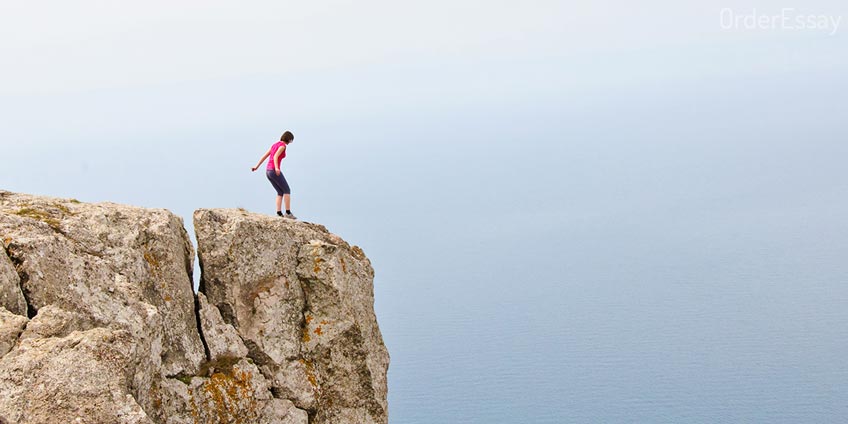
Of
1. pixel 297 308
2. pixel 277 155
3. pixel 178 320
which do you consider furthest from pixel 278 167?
pixel 178 320

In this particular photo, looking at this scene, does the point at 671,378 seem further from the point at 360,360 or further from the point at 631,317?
the point at 360,360

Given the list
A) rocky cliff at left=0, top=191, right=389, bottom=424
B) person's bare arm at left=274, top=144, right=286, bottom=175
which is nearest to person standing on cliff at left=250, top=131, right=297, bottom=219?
person's bare arm at left=274, top=144, right=286, bottom=175

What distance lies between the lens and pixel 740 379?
144250mm

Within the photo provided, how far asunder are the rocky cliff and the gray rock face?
30 millimetres

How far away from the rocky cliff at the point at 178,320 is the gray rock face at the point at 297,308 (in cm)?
3

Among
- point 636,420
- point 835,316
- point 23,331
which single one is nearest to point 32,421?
point 23,331

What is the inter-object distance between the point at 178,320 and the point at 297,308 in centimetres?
351

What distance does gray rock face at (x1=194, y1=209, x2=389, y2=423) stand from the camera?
18609 millimetres

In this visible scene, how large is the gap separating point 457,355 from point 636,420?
48.8m

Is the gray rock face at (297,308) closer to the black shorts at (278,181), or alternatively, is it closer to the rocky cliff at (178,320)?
the rocky cliff at (178,320)

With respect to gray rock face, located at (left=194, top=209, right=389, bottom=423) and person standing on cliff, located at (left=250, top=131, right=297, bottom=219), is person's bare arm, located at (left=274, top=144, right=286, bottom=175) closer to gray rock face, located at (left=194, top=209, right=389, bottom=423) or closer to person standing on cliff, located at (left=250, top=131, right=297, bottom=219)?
person standing on cliff, located at (left=250, top=131, right=297, bottom=219)

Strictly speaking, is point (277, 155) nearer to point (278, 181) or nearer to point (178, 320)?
point (278, 181)

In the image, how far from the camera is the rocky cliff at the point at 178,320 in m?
11.2

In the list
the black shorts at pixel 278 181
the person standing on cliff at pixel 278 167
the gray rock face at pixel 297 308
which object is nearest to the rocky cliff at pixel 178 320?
the gray rock face at pixel 297 308
